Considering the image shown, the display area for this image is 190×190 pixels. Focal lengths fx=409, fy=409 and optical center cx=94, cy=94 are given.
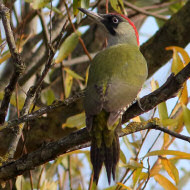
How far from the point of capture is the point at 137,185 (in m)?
3.04

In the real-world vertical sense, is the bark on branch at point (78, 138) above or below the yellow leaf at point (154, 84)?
below

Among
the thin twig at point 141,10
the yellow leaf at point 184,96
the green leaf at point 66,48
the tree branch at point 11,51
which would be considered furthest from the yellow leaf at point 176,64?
the thin twig at point 141,10

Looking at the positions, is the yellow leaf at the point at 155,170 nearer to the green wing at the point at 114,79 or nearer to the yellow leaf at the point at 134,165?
the yellow leaf at the point at 134,165

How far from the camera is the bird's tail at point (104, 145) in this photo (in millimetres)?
2840

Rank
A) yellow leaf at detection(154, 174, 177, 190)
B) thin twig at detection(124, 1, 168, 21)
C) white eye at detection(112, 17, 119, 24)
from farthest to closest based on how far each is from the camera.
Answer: thin twig at detection(124, 1, 168, 21), white eye at detection(112, 17, 119, 24), yellow leaf at detection(154, 174, 177, 190)

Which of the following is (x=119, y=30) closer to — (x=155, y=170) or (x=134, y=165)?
(x=155, y=170)

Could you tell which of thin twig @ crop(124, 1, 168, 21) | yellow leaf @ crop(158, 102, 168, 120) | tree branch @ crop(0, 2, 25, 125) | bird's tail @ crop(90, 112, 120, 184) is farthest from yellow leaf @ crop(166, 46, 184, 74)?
thin twig @ crop(124, 1, 168, 21)

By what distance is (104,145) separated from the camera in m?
2.89

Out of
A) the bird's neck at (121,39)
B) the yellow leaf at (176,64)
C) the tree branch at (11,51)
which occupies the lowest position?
the yellow leaf at (176,64)

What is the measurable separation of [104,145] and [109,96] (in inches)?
13.9

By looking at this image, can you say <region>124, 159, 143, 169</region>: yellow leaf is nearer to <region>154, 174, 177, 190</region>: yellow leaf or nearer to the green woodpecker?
the green woodpecker

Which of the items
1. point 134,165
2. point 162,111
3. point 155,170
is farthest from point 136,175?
point 162,111

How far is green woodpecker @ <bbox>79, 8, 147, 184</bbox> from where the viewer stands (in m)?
2.85

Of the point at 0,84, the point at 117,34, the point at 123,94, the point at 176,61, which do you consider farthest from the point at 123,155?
the point at 117,34
